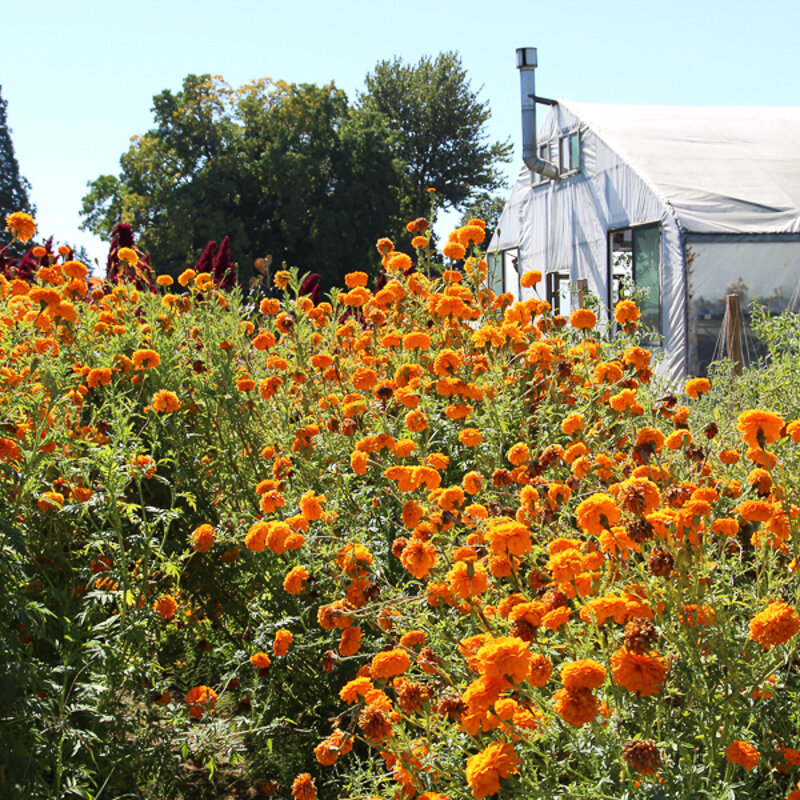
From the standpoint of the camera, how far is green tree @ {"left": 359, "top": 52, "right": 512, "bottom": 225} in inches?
1523

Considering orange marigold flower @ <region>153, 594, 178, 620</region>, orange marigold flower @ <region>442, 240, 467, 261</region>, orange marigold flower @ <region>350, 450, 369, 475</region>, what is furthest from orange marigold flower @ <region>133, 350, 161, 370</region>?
orange marigold flower @ <region>442, 240, 467, 261</region>

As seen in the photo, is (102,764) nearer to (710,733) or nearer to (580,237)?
(710,733)

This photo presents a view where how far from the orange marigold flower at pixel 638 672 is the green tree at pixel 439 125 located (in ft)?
125

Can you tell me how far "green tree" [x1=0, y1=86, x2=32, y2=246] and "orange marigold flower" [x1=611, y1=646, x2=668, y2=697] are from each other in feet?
130

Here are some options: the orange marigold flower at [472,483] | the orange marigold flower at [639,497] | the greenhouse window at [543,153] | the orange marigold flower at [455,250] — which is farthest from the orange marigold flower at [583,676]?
the greenhouse window at [543,153]

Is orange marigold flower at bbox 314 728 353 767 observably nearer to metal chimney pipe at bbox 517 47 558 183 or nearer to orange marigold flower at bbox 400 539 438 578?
orange marigold flower at bbox 400 539 438 578

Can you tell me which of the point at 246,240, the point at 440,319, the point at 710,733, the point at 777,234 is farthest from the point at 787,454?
the point at 246,240

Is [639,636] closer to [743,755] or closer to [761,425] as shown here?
[743,755]

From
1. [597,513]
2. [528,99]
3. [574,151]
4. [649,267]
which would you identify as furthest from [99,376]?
[528,99]

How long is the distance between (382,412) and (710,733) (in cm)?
166

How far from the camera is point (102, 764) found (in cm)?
218

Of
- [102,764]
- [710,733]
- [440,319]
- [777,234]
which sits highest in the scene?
[777,234]

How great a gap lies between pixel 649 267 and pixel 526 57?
20.4 feet

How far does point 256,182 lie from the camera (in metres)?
29.8
